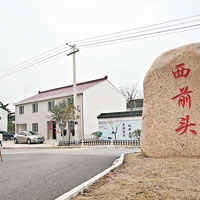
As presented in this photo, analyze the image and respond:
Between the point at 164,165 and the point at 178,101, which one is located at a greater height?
the point at 178,101

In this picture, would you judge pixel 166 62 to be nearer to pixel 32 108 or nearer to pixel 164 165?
pixel 164 165

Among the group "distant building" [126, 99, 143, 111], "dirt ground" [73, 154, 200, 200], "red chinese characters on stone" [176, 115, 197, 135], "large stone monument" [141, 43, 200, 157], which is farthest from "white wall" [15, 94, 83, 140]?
"dirt ground" [73, 154, 200, 200]

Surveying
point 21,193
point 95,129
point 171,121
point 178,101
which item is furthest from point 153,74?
point 95,129

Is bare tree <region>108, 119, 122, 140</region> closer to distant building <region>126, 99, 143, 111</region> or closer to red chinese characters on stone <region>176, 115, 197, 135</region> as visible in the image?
red chinese characters on stone <region>176, 115, 197, 135</region>

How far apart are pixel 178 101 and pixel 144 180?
3.49 meters

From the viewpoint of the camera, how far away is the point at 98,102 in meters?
24.5

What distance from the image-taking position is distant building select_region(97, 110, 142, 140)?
761 inches

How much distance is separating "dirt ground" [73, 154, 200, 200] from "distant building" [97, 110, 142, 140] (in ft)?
45.8

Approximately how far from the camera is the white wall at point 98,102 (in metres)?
22.9

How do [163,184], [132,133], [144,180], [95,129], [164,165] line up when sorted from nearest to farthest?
[163,184] < [144,180] < [164,165] < [132,133] < [95,129]

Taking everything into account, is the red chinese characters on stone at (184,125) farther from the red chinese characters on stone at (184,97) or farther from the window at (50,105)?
the window at (50,105)

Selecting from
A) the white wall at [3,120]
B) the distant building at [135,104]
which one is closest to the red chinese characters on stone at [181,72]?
the distant building at [135,104]

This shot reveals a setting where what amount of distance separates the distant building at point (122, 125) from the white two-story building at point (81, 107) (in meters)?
2.21

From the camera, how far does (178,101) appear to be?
6.87 meters
